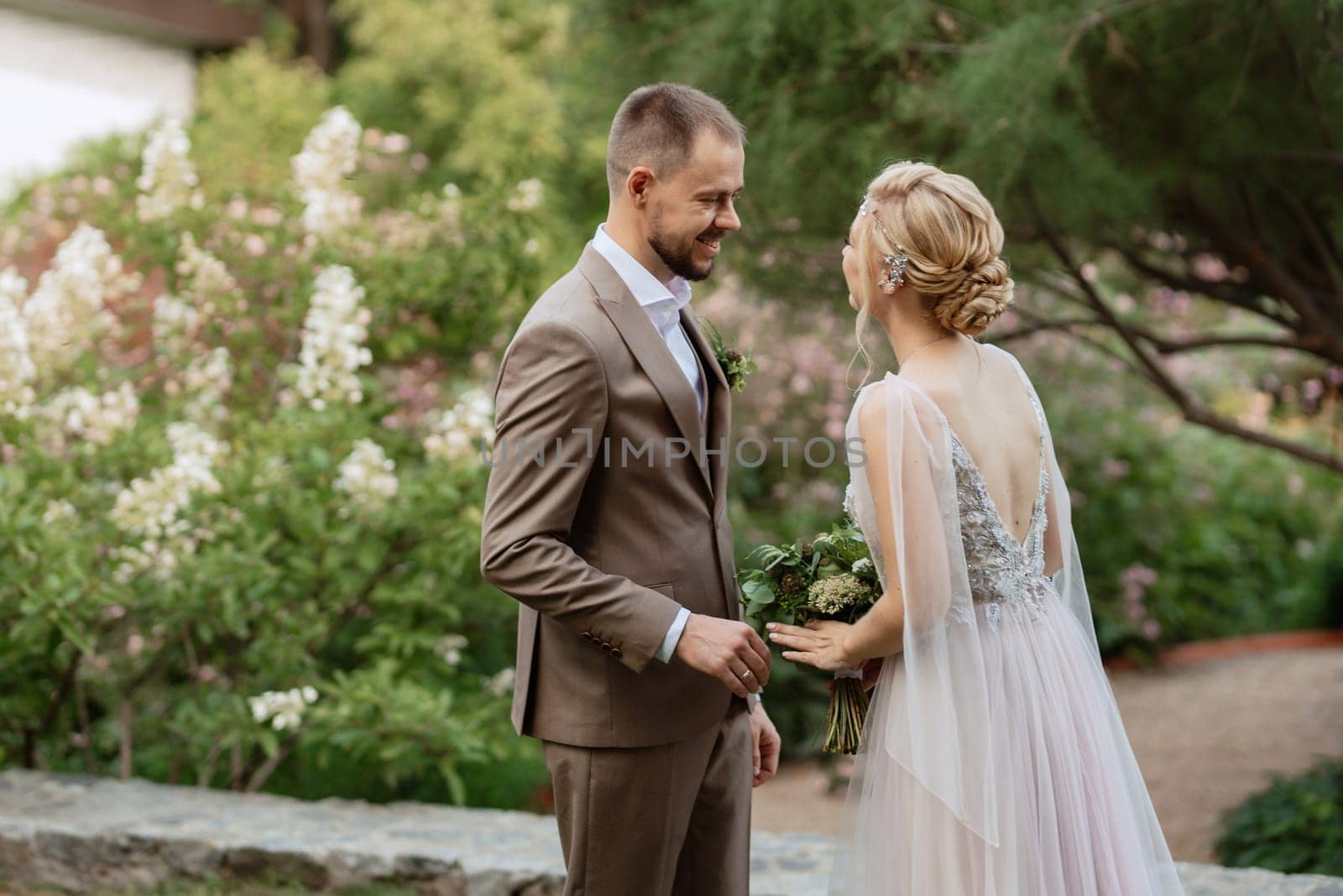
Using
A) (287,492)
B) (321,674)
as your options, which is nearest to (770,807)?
(321,674)

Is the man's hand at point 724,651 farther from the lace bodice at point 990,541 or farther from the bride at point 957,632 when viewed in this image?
the lace bodice at point 990,541

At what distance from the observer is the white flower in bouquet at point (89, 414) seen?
4.54m

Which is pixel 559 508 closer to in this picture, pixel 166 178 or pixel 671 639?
pixel 671 639

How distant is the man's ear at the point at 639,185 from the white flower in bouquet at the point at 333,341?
2437mm

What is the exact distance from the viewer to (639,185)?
234 centimetres

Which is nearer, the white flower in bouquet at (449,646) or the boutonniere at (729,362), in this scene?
the boutonniere at (729,362)

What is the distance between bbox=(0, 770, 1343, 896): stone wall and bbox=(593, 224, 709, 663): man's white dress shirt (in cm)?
168

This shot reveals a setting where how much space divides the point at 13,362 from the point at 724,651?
3.35 metres

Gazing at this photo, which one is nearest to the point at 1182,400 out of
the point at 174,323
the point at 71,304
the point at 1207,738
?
the point at 1207,738

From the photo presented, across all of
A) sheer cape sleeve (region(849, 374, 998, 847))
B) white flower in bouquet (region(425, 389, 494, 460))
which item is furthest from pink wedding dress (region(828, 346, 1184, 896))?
white flower in bouquet (region(425, 389, 494, 460))

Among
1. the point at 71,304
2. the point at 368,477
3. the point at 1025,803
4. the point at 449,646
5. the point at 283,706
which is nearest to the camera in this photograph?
the point at 1025,803

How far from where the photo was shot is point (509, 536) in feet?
7.05

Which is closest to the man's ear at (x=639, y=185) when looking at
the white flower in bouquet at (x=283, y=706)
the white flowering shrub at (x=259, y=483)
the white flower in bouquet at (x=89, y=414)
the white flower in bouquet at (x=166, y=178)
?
the white flowering shrub at (x=259, y=483)

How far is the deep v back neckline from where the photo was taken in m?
2.23
